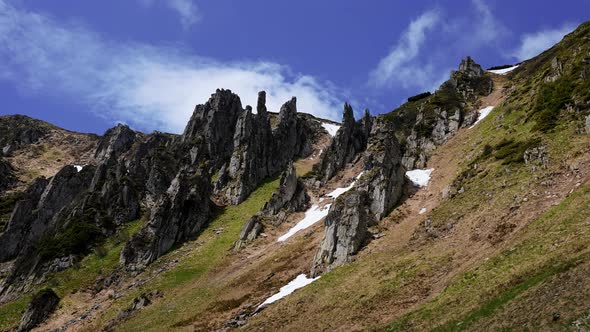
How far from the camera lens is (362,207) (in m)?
52.5

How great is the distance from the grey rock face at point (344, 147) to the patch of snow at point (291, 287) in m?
44.8

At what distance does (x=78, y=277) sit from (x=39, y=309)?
10155mm

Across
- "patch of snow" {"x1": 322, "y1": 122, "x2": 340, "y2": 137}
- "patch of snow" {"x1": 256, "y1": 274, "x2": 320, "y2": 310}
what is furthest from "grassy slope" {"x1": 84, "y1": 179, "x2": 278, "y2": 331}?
"patch of snow" {"x1": 322, "y1": 122, "x2": 340, "y2": 137}

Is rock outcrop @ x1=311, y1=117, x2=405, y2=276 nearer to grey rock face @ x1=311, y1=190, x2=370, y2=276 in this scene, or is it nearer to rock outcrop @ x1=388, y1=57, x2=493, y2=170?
grey rock face @ x1=311, y1=190, x2=370, y2=276

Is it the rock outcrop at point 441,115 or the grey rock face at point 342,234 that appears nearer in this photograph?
the grey rock face at point 342,234

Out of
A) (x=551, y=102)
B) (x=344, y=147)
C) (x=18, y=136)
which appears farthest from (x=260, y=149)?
(x=18, y=136)

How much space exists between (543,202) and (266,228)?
4446cm

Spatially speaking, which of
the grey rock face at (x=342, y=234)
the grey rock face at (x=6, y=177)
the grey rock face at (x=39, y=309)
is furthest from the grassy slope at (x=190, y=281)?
the grey rock face at (x=6, y=177)

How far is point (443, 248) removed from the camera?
131 ft

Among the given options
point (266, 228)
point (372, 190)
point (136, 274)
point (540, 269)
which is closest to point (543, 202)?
point (540, 269)

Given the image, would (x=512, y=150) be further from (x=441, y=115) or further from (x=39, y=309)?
(x=39, y=309)

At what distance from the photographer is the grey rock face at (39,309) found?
5759 cm

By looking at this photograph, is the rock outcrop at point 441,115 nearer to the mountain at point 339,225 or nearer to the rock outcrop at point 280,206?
the mountain at point 339,225

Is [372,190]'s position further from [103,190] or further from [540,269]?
[103,190]
